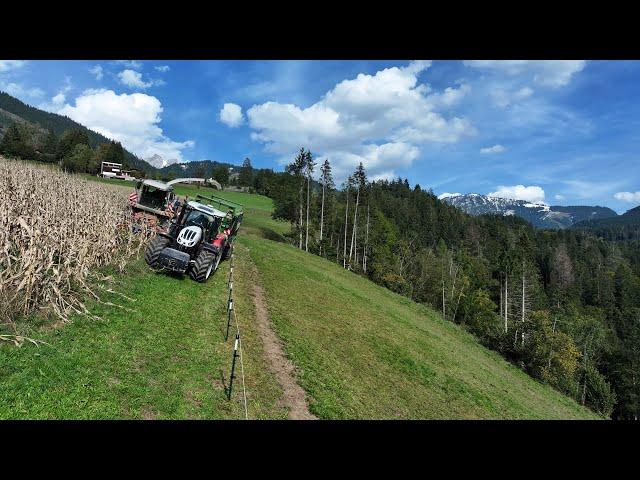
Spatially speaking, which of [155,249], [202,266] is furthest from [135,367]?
[155,249]

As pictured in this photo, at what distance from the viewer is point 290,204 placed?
226 ft

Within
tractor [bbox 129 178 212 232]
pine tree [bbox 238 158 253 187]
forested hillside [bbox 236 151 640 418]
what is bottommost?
forested hillside [bbox 236 151 640 418]

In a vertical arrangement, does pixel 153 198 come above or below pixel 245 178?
below

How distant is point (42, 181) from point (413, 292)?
67820 millimetres

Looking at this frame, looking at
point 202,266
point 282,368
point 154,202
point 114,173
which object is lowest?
point 282,368

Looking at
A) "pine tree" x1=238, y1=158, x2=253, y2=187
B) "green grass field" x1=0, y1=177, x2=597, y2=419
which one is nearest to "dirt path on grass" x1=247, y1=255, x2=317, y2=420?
"green grass field" x1=0, y1=177, x2=597, y2=419

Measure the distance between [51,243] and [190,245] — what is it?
665 cm

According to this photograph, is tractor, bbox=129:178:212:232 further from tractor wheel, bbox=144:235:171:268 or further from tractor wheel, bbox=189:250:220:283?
tractor wheel, bbox=189:250:220:283

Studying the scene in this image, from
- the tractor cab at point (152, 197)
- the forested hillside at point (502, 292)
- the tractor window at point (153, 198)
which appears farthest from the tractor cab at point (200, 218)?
the forested hillside at point (502, 292)

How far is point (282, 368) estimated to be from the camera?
46.2 ft

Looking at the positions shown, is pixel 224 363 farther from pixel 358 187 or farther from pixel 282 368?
pixel 358 187

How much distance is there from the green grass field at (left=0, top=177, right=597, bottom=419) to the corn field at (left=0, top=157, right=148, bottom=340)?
3.05ft

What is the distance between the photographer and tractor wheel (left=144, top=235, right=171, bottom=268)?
18734mm
